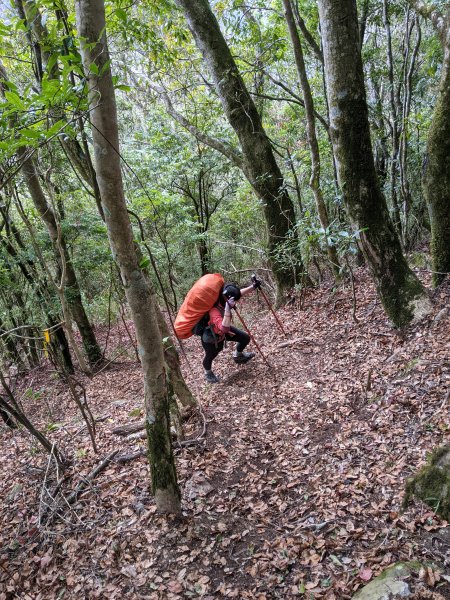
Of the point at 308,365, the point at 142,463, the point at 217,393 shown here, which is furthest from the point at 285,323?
the point at 142,463

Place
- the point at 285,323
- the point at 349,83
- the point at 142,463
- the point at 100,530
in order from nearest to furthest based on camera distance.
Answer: the point at 100,530
the point at 142,463
the point at 349,83
the point at 285,323

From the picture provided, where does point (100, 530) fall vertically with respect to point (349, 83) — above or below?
below

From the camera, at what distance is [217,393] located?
587cm

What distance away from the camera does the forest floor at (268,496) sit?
2.85 meters

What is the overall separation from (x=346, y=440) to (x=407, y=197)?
6.11 m

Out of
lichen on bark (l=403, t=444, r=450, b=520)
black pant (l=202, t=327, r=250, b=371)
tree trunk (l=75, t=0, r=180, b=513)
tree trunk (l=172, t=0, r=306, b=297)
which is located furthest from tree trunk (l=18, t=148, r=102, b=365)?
lichen on bark (l=403, t=444, r=450, b=520)

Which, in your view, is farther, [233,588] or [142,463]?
[142,463]

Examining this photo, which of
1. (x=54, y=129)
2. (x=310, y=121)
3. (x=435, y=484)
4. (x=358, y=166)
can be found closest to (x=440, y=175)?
(x=358, y=166)

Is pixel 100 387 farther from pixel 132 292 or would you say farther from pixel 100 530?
pixel 132 292

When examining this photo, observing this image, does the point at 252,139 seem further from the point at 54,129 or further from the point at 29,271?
the point at 54,129

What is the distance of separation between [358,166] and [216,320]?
3.06 meters

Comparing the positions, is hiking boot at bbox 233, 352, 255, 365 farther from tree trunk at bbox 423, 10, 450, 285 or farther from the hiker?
tree trunk at bbox 423, 10, 450, 285

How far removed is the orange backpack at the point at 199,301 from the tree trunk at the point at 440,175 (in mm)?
3161

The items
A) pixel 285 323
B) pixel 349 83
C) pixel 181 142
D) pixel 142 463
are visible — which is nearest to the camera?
pixel 142 463
